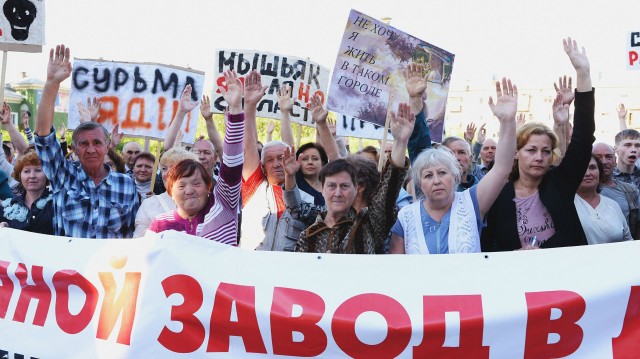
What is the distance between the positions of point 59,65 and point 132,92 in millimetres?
3575

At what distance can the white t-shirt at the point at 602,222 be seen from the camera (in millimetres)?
4543

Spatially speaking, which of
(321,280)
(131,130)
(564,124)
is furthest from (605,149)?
(131,130)

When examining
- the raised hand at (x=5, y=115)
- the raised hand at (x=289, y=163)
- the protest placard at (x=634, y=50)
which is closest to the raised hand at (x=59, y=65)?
the raised hand at (x=289, y=163)

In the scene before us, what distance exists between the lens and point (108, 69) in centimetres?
826

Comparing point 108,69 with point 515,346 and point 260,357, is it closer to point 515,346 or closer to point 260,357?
point 260,357

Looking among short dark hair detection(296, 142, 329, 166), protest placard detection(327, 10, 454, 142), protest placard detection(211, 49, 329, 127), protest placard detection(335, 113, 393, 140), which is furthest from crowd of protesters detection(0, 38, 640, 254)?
protest placard detection(211, 49, 329, 127)

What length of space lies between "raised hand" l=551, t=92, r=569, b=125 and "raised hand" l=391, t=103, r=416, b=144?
2.86ft

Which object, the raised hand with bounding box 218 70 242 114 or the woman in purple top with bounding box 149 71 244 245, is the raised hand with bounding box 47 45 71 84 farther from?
the raised hand with bounding box 218 70 242 114

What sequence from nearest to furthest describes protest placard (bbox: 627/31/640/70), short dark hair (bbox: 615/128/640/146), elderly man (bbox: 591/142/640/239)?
elderly man (bbox: 591/142/640/239) < short dark hair (bbox: 615/128/640/146) < protest placard (bbox: 627/31/640/70)

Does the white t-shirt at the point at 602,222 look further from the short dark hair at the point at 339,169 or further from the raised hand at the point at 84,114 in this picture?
the raised hand at the point at 84,114

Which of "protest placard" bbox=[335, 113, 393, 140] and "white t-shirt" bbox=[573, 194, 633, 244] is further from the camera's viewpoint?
"protest placard" bbox=[335, 113, 393, 140]

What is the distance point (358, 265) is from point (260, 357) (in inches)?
23.6

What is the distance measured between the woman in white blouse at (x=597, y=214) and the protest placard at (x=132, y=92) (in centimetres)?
441

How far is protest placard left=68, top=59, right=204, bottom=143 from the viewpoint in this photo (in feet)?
26.5
